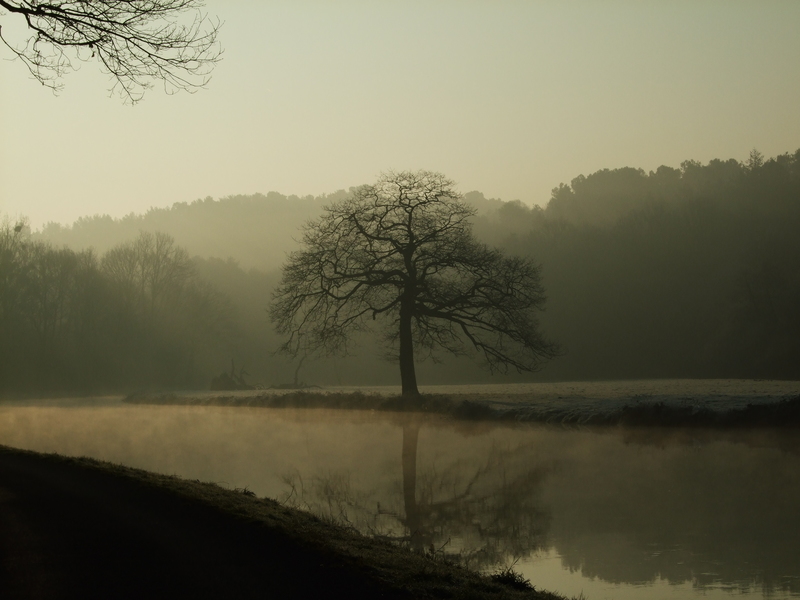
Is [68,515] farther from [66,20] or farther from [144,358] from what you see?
[144,358]

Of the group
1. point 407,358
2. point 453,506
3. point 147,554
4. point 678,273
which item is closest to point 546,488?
point 453,506

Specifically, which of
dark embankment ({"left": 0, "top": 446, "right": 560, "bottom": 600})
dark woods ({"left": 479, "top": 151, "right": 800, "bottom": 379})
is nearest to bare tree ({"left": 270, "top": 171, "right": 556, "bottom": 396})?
dark embankment ({"left": 0, "top": 446, "right": 560, "bottom": 600})

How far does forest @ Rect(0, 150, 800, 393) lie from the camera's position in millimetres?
65375

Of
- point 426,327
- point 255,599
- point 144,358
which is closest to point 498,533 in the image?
point 255,599

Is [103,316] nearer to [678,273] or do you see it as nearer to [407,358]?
[407,358]

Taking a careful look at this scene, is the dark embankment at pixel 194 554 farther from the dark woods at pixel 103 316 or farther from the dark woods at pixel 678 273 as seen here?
the dark woods at pixel 103 316

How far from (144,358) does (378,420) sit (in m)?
50.9

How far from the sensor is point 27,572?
276 inches

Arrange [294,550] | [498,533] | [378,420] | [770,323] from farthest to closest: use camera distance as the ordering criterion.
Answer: [770,323] < [378,420] < [498,533] < [294,550]

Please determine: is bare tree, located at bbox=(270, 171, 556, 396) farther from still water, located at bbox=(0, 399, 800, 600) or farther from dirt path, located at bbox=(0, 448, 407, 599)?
dirt path, located at bbox=(0, 448, 407, 599)

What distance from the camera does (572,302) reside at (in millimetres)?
79062

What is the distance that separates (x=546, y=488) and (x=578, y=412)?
11288 millimetres

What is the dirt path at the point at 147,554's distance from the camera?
21.5 ft

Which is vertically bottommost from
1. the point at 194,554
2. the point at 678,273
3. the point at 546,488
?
the point at 546,488
